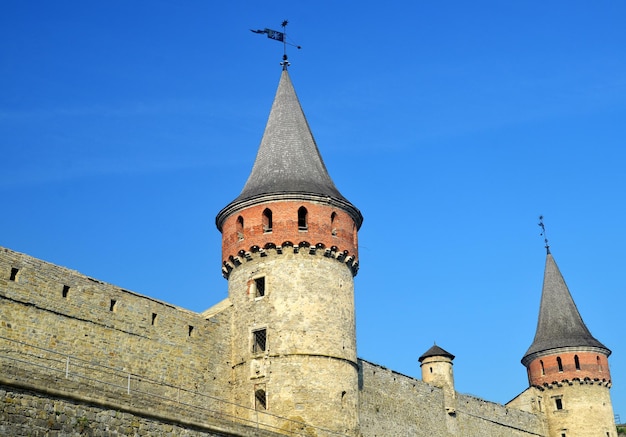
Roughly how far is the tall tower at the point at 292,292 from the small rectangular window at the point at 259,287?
35mm

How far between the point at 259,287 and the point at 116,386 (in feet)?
23.6

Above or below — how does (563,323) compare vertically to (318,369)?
above

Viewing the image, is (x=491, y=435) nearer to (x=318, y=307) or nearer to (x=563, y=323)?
(x=563, y=323)

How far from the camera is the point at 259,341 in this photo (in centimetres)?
2919

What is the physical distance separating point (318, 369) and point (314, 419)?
1.66 metres

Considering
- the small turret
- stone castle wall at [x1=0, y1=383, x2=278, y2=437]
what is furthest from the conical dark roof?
stone castle wall at [x1=0, y1=383, x2=278, y2=437]

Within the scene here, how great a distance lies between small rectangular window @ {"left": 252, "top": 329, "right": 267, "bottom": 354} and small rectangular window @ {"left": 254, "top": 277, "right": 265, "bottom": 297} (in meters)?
1.36

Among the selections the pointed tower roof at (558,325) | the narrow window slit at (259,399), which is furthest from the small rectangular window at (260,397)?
the pointed tower roof at (558,325)

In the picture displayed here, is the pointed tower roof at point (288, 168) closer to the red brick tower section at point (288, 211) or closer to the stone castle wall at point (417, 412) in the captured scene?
the red brick tower section at point (288, 211)

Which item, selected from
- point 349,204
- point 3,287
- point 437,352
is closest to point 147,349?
point 3,287

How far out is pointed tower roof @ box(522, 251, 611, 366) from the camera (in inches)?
1884

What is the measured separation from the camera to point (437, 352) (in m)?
41.2

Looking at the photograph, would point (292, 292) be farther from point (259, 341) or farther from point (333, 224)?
point (333, 224)

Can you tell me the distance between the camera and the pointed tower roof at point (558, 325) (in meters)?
47.8
